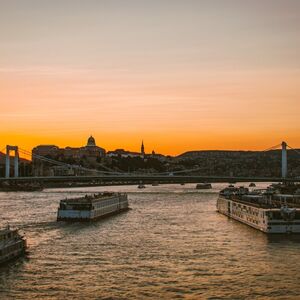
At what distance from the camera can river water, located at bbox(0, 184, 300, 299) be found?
81.4 ft

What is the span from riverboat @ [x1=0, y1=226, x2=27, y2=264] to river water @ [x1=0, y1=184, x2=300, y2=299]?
49 cm

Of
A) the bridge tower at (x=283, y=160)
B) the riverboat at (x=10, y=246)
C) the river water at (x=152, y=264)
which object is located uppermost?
the bridge tower at (x=283, y=160)

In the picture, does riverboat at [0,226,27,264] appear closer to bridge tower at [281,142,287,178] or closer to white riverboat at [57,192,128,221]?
white riverboat at [57,192,128,221]

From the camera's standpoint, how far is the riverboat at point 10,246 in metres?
29.8

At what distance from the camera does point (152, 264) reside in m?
29.9

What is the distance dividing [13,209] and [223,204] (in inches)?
760

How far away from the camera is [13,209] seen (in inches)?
2479

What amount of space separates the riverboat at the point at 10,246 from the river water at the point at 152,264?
49 cm

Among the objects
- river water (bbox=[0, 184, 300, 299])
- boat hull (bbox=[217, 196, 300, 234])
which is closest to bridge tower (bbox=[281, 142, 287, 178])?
boat hull (bbox=[217, 196, 300, 234])

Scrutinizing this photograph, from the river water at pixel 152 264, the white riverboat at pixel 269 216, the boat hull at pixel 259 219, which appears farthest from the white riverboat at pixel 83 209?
the white riverboat at pixel 269 216

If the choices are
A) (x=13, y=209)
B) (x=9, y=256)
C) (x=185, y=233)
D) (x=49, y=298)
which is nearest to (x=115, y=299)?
(x=49, y=298)

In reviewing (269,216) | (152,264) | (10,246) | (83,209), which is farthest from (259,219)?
(10,246)

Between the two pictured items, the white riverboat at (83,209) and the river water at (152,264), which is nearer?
the river water at (152,264)

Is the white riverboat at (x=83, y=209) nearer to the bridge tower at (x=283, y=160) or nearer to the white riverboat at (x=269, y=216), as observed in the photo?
the white riverboat at (x=269, y=216)
